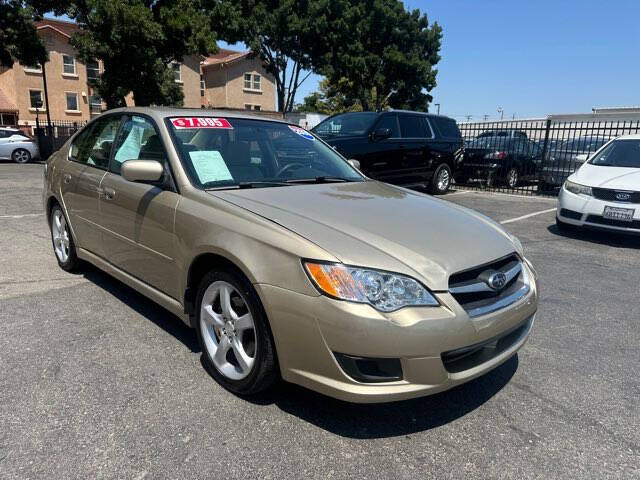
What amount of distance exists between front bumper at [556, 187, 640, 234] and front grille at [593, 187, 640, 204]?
0.06 meters

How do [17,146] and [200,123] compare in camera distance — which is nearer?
[200,123]

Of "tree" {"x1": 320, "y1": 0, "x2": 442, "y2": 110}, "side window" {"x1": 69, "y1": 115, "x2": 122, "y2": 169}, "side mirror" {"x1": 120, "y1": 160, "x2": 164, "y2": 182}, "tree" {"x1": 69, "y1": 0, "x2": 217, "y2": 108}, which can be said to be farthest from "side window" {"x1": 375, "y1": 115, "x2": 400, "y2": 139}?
"tree" {"x1": 320, "y1": 0, "x2": 442, "y2": 110}

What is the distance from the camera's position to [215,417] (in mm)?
2406

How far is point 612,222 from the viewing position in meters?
6.41

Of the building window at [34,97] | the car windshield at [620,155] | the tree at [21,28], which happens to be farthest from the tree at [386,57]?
the building window at [34,97]

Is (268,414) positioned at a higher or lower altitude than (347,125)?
lower

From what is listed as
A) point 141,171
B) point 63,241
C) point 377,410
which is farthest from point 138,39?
point 377,410

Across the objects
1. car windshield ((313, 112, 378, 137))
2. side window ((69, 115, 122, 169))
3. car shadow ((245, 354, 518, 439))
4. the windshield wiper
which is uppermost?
car windshield ((313, 112, 378, 137))

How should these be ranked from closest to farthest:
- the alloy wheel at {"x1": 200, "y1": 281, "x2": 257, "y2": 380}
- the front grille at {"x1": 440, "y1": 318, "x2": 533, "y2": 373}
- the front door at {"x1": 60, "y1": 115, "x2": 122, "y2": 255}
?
the front grille at {"x1": 440, "y1": 318, "x2": 533, "y2": 373}
the alloy wheel at {"x1": 200, "y1": 281, "x2": 257, "y2": 380}
the front door at {"x1": 60, "y1": 115, "x2": 122, "y2": 255}

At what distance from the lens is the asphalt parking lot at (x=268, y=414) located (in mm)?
2092

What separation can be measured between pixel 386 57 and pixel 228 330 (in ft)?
99.8

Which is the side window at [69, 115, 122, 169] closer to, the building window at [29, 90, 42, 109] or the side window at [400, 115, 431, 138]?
the side window at [400, 115, 431, 138]

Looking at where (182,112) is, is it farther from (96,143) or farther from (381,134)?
(381,134)

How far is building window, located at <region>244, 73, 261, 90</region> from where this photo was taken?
145 ft
